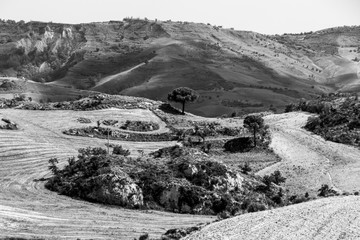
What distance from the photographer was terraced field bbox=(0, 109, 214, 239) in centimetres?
5388

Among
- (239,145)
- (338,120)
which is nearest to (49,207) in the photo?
(239,145)

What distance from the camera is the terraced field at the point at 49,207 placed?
177 feet

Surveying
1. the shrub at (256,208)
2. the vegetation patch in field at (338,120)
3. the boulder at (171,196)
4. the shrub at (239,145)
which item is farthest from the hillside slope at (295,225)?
the vegetation patch in field at (338,120)

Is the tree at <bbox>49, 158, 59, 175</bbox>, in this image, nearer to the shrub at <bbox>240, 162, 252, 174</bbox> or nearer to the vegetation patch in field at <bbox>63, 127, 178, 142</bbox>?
the vegetation patch in field at <bbox>63, 127, 178, 142</bbox>

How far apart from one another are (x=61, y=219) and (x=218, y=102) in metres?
125

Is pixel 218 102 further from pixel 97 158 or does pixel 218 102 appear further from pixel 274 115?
pixel 97 158

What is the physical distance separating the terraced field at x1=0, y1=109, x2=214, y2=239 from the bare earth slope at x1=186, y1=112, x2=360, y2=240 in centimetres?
957

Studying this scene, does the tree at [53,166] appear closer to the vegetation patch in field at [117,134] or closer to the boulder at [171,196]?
the boulder at [171,196]

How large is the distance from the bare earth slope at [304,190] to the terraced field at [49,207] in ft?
31.4

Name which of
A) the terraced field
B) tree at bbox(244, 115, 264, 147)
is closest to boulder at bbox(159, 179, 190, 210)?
the terraced field

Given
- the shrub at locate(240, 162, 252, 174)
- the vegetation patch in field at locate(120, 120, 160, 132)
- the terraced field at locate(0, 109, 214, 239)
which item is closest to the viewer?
the terraced field at locate(0, 109, 214, 239)

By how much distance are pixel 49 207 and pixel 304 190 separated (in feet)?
129

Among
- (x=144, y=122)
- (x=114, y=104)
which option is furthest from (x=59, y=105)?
(x=144, y=122)

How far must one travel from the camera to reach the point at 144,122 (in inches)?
4434
